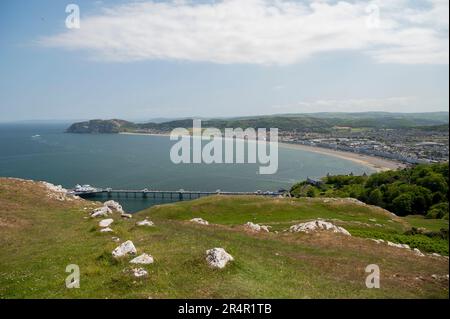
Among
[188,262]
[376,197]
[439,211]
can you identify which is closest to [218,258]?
[188,262]

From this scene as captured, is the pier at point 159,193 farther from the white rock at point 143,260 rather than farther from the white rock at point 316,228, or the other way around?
the white rock at point 143,260

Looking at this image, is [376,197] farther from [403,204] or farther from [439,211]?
[439,211]

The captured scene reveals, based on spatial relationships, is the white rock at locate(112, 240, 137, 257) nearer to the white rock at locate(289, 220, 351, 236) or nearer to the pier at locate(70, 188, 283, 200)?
the white rock at locate(289, 220, 351, 236)

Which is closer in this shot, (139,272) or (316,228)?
(139,272)

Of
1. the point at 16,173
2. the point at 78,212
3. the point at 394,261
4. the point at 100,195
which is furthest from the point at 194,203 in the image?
the point at 16,173

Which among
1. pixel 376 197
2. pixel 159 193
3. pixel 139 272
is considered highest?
pixel 139 272

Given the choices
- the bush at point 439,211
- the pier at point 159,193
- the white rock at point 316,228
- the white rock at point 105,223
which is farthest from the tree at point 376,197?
the white rock at point 105,223
